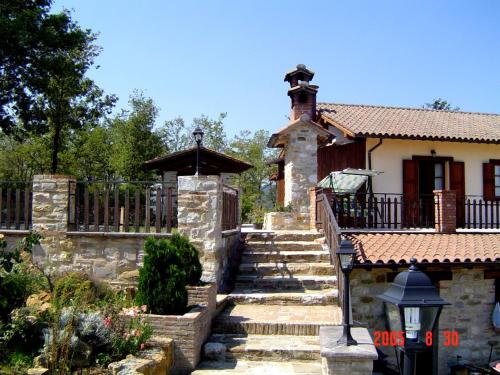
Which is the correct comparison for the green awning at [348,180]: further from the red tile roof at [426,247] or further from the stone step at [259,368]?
the stone step at [259,368]

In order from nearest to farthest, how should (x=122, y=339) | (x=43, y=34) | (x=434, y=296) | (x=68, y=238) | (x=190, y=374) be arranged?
(x=434, y=296) → (x=122, y=339) → (x=190, y=374) → (x=68, y=238) → (x=43, y=34)

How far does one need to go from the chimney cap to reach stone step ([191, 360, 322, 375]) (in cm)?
1182

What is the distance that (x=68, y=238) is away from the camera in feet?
29.8

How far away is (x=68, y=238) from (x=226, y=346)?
4.11m

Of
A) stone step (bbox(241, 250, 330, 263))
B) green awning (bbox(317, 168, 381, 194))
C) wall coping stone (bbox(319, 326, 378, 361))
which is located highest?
green awning (bbox(317, 168, 381, 194))

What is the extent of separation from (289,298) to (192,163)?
5.16m

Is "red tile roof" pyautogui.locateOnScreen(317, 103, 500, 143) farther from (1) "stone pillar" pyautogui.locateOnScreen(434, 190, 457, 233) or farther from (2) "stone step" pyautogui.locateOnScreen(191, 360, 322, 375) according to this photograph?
(2) "stone step" pyautogui.locateOnScreen(191, 360, 322, 375)

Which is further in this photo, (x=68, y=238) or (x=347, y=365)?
(x=68, y=238)

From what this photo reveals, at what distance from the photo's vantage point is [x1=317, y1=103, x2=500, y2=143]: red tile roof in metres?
14.5

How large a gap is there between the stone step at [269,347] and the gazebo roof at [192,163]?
5686 mm

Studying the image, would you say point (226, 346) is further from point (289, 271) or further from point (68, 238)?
point (68, 238)

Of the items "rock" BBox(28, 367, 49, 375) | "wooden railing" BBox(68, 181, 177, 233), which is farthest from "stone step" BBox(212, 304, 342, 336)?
"rock" BBox(28, 367, 49, 375)

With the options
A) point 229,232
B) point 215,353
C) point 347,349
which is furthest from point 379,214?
point 347,349

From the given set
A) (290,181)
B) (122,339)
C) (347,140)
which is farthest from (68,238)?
(347,140)
